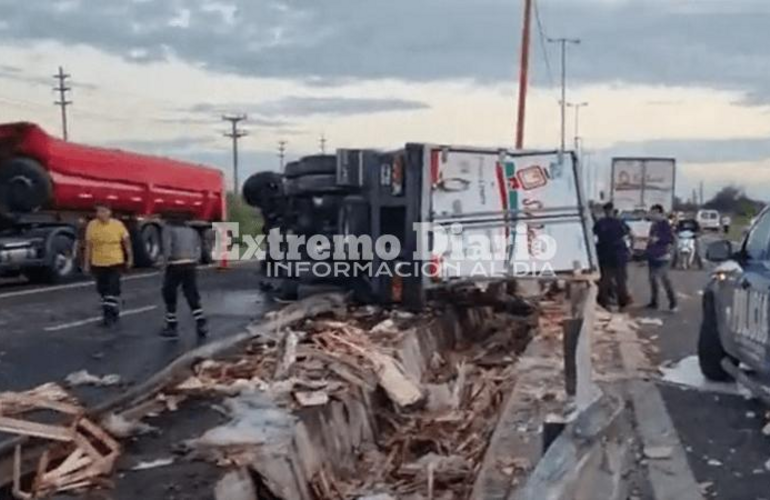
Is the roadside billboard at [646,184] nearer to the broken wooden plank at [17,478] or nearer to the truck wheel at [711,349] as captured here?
the truck wheel at [711,349]

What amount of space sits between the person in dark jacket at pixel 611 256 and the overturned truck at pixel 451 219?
380cm

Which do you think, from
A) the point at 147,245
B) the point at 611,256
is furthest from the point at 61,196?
the point at 611,256

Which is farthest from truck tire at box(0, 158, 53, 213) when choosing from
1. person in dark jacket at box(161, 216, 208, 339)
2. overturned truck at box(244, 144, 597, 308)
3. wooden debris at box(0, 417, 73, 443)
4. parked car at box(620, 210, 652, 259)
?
parked car at box(620, 210, 652, 259)

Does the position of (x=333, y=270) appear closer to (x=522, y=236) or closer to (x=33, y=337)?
(x=522, y=236)

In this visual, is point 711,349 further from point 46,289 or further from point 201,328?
point 46,289

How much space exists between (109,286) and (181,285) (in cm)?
172

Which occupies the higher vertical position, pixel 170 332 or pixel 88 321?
pixel 170 332

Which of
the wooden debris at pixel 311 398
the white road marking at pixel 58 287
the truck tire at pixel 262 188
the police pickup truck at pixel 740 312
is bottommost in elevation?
the white road marking at pixel 58 287

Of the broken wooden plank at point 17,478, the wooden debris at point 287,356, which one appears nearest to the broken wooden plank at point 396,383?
the wooden debris at point 287,356

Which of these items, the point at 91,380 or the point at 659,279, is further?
the point at 659,279

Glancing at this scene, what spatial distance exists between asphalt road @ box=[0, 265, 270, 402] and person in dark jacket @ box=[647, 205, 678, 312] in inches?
250

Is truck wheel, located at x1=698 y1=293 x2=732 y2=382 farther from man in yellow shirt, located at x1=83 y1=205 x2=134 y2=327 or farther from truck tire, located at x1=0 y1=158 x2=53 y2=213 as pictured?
truck tire, located at x1=0 y1=158 x2=53 y2=213

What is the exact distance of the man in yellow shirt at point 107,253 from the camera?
16.4 meters

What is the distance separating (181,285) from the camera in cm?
1545
